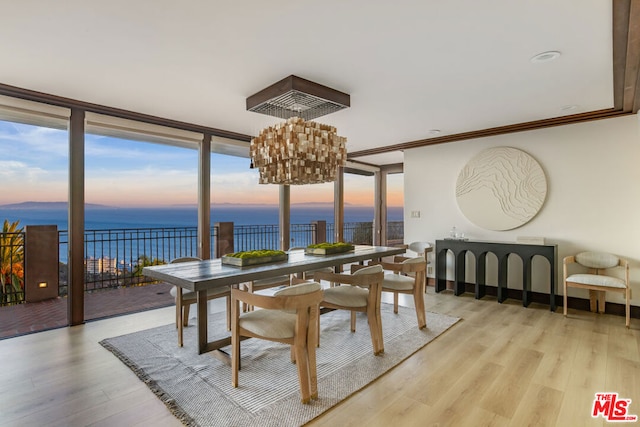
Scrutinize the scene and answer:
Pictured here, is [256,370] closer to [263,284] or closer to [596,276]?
[263,284]

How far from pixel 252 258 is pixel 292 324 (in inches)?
33.9

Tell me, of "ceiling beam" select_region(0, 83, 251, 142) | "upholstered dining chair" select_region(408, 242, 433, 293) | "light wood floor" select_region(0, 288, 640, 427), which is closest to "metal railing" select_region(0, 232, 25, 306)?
"light wood floor" select_region(0, 288, 640, 427)

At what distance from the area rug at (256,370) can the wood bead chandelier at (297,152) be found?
1590 mm

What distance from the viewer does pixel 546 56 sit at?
2459 mm

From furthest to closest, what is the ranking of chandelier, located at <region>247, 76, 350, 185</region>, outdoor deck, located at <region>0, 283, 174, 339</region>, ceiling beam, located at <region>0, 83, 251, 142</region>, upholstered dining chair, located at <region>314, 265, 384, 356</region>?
outdoor deck, located at <region>0, 283, 174, 339</region>
ceiling beam, located at <region>0, 83, 251, 142</region>
chandelier, located at <region>247, 76, 350, 185</region>
upholstered dining chair, located at <region>314, 265, 384, 356</region>

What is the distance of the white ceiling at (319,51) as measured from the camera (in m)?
1.91

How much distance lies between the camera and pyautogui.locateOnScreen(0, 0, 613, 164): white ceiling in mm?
1911

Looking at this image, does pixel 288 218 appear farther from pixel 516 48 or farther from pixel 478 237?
pixel 516 48

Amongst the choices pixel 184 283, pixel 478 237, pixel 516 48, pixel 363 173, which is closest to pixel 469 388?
pixel 184 283

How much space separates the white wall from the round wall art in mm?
103

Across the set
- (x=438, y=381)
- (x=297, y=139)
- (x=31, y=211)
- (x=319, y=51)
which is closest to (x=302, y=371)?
(x=438, y=381)

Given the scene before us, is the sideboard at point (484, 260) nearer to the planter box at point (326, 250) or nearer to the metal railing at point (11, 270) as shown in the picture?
the planter box at point (326, 250)

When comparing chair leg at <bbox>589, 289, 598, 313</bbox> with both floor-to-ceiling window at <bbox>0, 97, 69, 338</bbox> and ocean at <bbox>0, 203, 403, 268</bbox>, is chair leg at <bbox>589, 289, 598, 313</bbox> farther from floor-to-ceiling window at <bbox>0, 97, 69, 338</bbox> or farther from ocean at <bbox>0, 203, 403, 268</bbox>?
floor-to-ceiling window at <bbox>0, 97, 69, 338</bbox>

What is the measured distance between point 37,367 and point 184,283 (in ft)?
4.63
